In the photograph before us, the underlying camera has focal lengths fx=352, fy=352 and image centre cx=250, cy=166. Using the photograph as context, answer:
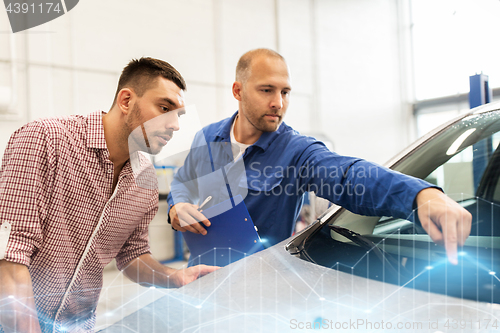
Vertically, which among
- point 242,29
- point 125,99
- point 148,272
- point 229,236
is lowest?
point 148,272

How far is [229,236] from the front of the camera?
0.82 m

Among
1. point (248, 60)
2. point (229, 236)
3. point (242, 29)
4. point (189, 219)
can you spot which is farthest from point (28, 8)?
point (229, 236)

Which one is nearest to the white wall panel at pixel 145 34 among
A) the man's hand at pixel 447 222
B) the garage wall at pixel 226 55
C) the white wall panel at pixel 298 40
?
the garage wall at pixel 226 55

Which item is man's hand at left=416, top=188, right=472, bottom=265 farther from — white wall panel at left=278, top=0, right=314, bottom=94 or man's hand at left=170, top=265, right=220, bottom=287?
white wall panel at left=278, top=0, right=314, bottom=94

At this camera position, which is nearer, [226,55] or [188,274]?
[188,274]

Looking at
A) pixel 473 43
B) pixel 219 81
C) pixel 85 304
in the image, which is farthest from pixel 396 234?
pixel 473 43

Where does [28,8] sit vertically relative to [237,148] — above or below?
above

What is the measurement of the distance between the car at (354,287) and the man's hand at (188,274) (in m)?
0.02

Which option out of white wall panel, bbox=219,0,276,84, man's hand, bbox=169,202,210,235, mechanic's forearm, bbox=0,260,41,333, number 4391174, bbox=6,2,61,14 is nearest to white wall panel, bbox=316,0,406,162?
white wall panel, bbox=219,0,276,84

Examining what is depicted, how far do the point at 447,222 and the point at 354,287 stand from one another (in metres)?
0.18

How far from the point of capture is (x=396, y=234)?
71cm

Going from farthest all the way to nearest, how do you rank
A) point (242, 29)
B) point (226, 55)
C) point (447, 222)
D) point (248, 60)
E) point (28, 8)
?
1. point (242, 29)
2. point (226, 55)
3. point (28, 8)
4. point (248, 60)
5. point (447, 222)

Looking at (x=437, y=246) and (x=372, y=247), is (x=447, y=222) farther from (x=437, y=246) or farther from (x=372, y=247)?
(x=372, y=247)

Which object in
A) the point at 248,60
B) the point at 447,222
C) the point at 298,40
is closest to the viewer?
the point at 447,222
